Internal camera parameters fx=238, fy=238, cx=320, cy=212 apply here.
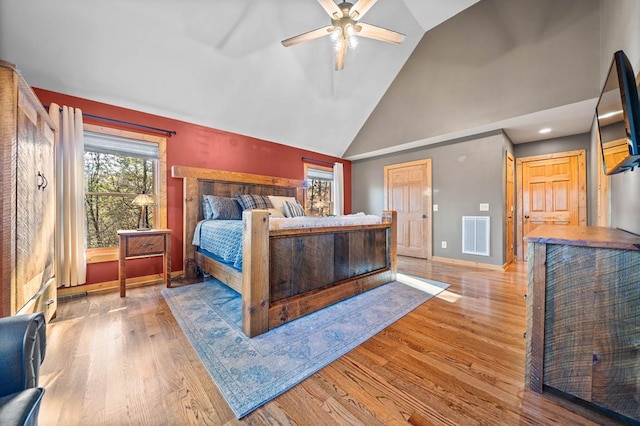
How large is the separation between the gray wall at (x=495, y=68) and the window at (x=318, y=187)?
163 centimetres

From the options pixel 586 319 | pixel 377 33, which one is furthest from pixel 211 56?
pixel 586 319

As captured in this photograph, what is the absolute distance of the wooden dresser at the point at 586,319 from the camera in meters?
1.04

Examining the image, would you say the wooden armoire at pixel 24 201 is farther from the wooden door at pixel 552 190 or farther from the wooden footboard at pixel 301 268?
the wooden door at pixel 552 190

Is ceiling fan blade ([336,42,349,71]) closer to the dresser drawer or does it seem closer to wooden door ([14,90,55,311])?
wooden door ([14,90,55,311])

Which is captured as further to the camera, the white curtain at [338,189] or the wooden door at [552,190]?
the white curtain at [338,189]

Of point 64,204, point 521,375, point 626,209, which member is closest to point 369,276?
point 521,375

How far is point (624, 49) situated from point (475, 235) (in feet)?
9.38

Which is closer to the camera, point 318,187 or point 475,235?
point 475,235

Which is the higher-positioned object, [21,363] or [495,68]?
[495,68]

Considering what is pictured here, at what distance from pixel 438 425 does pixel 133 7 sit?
4037 mm

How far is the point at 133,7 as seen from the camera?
2.36m

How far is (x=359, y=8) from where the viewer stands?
2.33 metres

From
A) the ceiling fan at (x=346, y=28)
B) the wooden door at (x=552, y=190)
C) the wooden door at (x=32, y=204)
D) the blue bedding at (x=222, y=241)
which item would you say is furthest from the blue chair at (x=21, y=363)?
the wooden door at (x=552, y=190)

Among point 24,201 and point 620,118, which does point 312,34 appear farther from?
point 24,201
